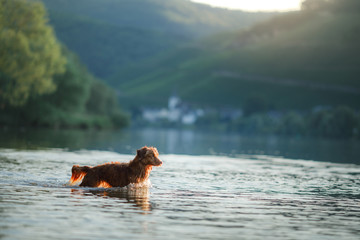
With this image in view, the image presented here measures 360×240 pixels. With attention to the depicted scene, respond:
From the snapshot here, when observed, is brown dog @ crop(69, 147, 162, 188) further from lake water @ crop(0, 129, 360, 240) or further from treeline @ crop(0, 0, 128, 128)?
treeline @ crop(0, 0, 128, 128)

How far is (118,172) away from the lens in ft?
62.0

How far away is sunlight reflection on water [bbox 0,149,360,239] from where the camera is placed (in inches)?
474

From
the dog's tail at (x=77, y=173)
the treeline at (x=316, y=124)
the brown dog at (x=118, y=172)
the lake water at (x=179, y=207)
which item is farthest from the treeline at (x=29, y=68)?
the treeline at (x=316, y=124)

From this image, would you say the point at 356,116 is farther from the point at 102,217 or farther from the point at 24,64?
the point at 102,217

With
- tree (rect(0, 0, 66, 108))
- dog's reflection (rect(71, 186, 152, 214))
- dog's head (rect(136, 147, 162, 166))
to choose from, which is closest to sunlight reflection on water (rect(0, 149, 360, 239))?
dog's reflection (rect(71, 186, 152, 214))

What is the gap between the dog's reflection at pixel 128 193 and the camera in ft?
52.0

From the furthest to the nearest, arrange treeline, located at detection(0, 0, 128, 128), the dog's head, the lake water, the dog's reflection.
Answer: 1. treeline, located at detection(0, 0, 128, 128)
2. the dog's head
3. the dog's reflection
4. the lake water

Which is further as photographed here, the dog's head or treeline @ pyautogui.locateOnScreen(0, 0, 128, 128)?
treeline @ pyautogui.locateOnScreen(0, 0, 128, 128)

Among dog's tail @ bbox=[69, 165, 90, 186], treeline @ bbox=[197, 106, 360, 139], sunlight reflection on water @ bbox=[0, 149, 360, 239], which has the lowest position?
sunlight reflection on water @ bbox=[0, 149, 360, 239]

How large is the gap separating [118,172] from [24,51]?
1880 inches

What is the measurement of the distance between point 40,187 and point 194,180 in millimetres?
6881

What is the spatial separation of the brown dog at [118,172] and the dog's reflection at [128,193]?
0.36m

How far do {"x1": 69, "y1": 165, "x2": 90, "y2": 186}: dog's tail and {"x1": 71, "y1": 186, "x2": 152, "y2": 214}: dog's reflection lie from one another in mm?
608

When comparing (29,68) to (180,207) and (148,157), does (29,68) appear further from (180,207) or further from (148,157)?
(180,207)
